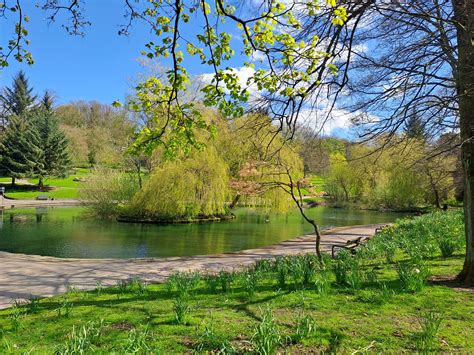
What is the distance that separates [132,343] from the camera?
2854 millimetres

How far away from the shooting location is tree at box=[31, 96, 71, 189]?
41.9 metres

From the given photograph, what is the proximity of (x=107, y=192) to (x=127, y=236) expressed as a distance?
8.25 metres

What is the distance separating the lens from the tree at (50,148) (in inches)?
1650

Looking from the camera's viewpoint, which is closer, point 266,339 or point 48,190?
point 266,339

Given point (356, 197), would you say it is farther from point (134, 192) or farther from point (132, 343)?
point (132, 343)

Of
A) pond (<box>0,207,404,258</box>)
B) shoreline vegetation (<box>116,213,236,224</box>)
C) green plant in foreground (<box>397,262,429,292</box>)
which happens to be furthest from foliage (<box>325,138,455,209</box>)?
green plant in foreground (<box>397,262,429,292</box>)

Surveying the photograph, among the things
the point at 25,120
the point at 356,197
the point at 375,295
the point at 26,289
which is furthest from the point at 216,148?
the point at 25,120

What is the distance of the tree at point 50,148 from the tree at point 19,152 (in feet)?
1.95

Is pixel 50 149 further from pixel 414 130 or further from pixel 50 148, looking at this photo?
pixel 414 130

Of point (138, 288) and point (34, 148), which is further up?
point (34, 148)

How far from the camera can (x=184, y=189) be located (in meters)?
23.0

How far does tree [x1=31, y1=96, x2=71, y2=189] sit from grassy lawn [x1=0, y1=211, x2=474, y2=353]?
40.6 metres

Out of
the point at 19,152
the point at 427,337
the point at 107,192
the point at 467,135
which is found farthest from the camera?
the point at 19,152

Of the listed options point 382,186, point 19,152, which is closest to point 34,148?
point 19,152
